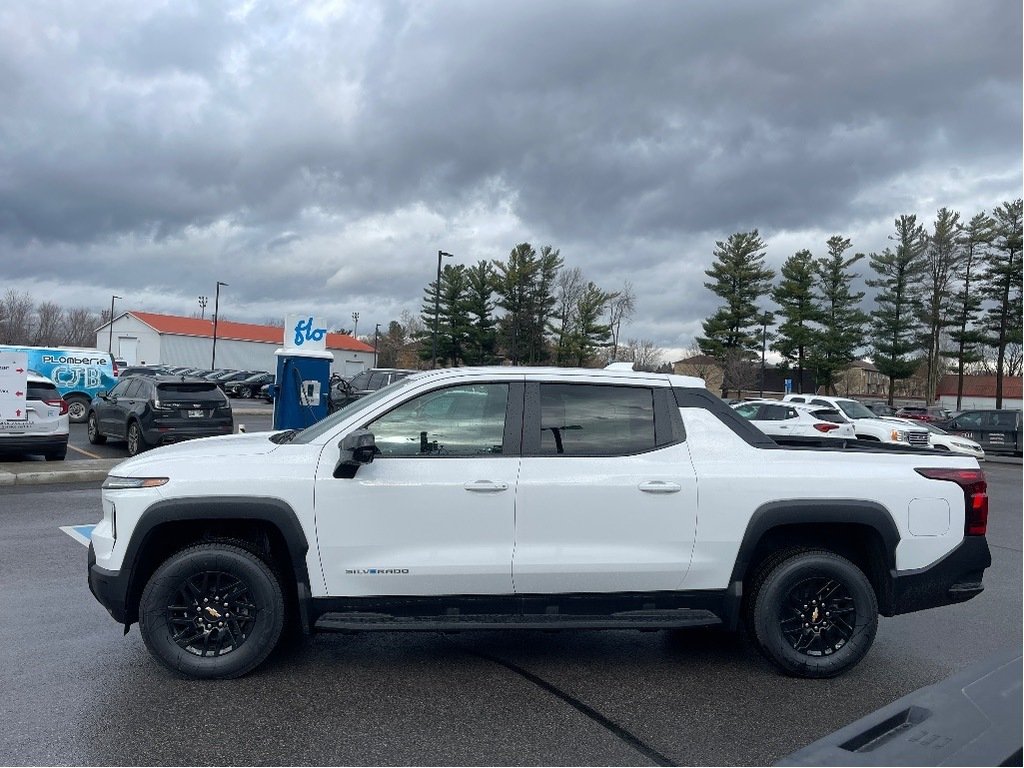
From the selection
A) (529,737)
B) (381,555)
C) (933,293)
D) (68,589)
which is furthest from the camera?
(933,293)

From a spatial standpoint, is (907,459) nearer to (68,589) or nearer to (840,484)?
(840,484)

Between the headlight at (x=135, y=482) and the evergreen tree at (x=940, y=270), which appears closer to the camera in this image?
the headlight at (x=135, y=482)

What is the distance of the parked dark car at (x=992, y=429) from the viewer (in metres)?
28.4

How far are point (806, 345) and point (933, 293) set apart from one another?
7.94m

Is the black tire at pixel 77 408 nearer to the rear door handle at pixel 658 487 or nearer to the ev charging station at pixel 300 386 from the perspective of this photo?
the ev charging station at pixel 300 386

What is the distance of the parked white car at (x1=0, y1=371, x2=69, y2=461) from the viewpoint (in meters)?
13.2

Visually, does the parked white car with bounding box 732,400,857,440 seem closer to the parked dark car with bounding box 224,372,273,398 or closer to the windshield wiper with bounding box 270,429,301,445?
the windshield wiper with bounding box 270,429,301,445

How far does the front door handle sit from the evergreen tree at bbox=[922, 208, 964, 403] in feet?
171

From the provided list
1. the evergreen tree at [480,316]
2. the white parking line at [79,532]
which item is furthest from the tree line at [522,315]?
the white parking line at [79,532]

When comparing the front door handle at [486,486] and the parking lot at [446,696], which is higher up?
the front door handle at [486,486]

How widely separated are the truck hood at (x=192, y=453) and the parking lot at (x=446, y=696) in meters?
1.13

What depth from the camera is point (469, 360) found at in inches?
2243

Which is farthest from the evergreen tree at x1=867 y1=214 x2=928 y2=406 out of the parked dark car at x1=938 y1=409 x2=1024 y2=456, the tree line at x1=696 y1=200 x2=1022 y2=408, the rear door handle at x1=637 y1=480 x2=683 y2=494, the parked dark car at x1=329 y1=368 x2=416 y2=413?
→ the rear door handle at x1=637 y1=480 x2=683 y2=494

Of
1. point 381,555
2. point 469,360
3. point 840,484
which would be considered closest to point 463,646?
point 381,555
